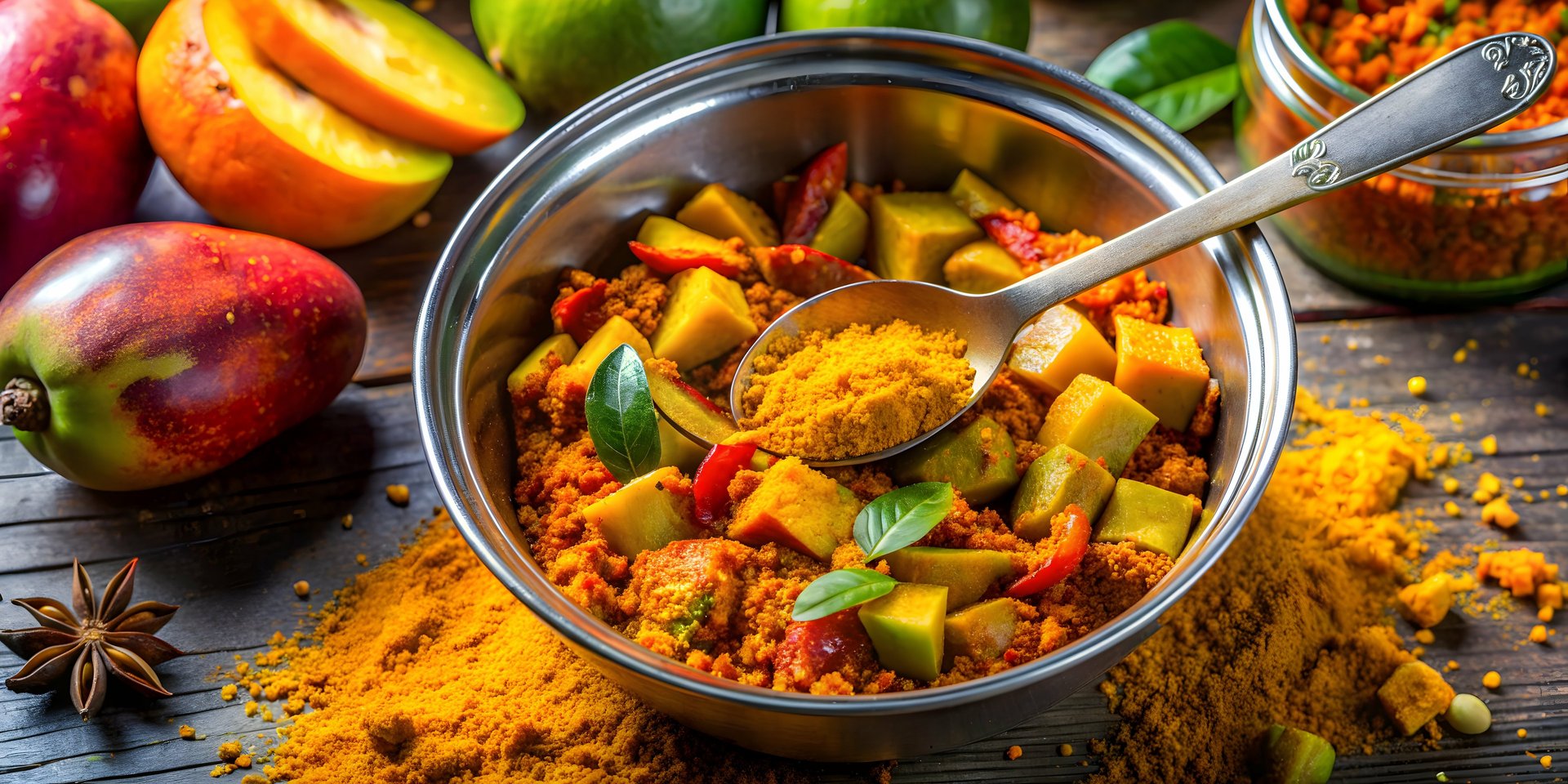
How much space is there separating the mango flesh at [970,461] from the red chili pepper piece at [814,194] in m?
0.44

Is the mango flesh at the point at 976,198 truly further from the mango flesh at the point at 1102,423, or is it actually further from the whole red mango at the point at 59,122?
A: the whole red mango at the point at 59,122

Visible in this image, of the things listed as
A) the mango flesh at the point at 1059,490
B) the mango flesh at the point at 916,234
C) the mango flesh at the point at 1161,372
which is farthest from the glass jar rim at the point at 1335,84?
the mango flesh at the point at 1059,490

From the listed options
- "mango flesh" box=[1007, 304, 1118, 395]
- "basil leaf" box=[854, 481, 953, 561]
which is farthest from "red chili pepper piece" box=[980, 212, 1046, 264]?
"basil leaf" box=[854, 481, 953, 561]

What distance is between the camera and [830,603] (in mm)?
1258

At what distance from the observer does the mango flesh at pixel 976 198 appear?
180 cm

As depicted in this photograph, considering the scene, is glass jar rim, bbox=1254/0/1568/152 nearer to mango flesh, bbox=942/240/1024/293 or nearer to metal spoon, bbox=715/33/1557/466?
metal spoon, bbox=715/33/1557/466

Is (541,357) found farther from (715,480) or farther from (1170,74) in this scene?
(1170,74)

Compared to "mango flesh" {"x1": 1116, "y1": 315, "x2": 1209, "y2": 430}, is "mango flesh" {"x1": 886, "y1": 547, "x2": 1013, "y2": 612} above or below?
below

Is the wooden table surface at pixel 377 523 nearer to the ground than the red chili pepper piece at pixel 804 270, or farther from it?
nearer to the ground

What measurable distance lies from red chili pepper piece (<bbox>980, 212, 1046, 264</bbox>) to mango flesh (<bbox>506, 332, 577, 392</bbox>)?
0.69 m

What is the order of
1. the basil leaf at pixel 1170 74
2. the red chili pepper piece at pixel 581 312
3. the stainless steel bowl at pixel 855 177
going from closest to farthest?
the stainless steel bowl at pixel 855 177 → the red chili pepper piece at pixel 581 312 → the basil leaf at pixel 1170 74

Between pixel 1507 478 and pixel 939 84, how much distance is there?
1.11m

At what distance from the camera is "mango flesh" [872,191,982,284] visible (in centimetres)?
173

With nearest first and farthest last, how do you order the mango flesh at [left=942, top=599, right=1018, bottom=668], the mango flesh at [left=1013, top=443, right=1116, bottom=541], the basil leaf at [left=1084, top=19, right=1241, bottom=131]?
1. the mango flesh at [left=942, top=599, right=1018, bottom=668]
2. the mango flesh at [left=1013, top=443, right=1116, bottom=541]
3. the basil leaf at [left=1084, top=19, right=1241, bottom=131]
